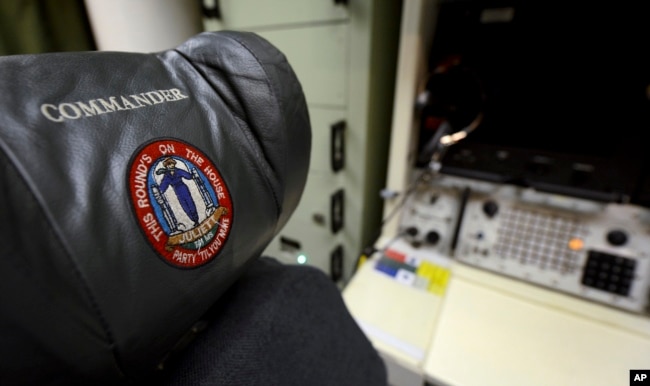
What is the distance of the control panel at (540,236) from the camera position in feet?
2.50

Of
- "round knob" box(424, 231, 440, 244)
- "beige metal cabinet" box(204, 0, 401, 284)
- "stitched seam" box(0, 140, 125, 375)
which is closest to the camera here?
"stitched seam" box(0, 140, 125, 375)

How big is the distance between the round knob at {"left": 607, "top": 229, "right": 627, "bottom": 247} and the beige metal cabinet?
71 cm

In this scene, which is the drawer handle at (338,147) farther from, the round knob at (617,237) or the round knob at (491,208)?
the round knob at (617,237)

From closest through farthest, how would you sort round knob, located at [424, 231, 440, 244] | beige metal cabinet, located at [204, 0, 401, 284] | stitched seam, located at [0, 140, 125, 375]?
stitched seam, located at [0, 140, 125, 375] → beige metal cabinet, located at [204, 0, 401, 284] → round knob, located at [424, 231, 440, 244]

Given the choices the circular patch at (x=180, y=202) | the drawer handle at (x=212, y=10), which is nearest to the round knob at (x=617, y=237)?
the circular patch at (x=180, y=202)

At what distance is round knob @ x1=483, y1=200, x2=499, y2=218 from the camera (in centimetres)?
→ 90

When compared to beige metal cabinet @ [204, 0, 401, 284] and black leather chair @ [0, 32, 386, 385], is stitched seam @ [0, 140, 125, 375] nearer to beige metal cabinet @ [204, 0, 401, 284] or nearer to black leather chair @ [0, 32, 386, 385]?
black leather chair @ [0, 32, 386, 385]

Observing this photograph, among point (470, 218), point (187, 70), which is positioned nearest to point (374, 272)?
point (470, 218)

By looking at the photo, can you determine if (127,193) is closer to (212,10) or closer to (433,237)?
(433,237)

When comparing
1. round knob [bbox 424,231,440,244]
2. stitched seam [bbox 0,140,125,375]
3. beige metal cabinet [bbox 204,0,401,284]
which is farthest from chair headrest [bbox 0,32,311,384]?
round knob [bbox 424,231,440,244]

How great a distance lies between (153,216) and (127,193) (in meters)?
0.03

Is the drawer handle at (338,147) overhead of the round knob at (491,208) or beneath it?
overhead

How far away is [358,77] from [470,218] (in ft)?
1.93

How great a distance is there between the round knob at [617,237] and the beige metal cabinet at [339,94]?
27.8 inches
